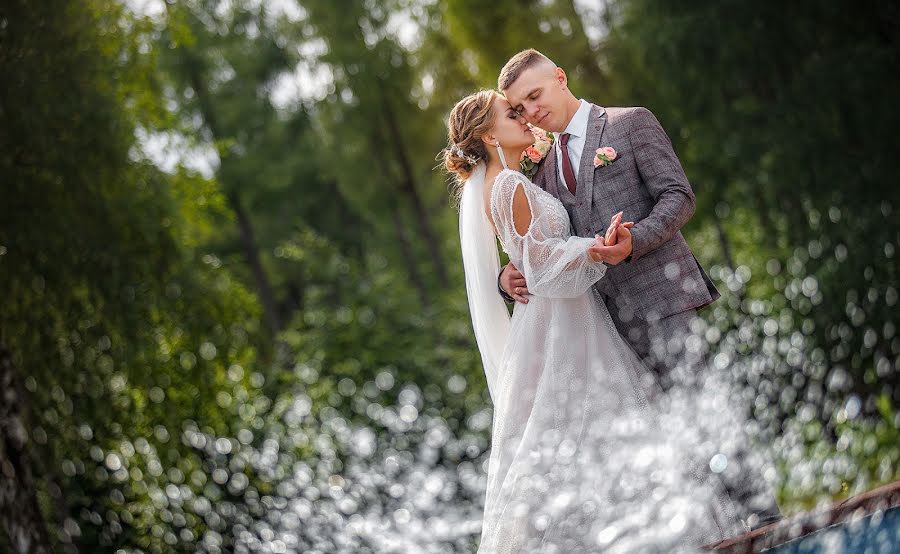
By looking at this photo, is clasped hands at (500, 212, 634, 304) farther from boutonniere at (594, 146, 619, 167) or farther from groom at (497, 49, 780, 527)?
boutonniere at (594, 146, 619, 167)

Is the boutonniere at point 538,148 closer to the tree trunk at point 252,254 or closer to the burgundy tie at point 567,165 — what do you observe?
the burgundy tie at point 567,165

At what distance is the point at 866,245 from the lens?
833 cm

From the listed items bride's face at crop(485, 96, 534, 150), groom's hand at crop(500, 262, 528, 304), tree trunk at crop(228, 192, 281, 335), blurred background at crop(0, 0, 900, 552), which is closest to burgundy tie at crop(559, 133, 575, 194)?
bride's face at crop(485, 96, 534, 150)

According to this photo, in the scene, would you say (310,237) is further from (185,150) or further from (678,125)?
(678,125)

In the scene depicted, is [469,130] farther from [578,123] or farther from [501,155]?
[578,123]

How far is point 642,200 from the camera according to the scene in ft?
12.4

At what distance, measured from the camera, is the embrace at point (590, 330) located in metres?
3.66

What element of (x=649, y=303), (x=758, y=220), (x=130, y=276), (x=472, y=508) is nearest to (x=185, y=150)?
(x=130, y=276)

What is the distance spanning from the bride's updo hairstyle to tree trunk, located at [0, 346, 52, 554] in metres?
3.87

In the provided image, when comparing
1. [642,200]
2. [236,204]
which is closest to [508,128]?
[642,200]

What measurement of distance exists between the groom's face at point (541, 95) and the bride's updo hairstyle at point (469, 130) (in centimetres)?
11

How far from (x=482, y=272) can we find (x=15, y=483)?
12.7 feet

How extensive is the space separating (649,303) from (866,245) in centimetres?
527

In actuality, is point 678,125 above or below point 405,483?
above
